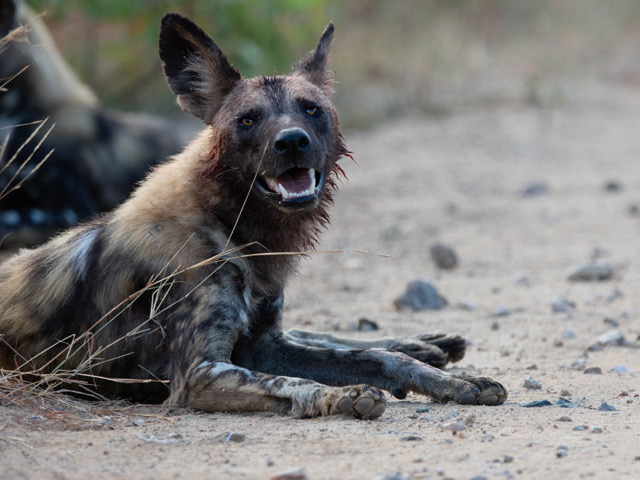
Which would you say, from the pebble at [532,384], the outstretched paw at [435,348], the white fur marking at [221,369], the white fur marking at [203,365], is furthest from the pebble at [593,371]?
the white fur marking at [203,365]

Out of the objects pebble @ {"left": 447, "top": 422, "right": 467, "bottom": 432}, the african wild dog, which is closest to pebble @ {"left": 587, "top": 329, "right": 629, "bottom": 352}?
pebble @ {"left": 447, "top": 422, "right": 467, "bottom": 432}

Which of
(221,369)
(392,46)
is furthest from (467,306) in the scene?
(392,46)

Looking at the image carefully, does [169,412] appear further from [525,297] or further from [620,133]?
[620,133]

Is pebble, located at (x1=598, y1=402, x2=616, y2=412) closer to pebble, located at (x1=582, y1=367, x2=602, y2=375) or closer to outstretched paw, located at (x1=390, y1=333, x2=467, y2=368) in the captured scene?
pebble, located at (x1=582, y1=367, x2=602, y2=375)

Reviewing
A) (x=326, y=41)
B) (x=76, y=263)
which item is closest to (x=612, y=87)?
(x=326, y=41)

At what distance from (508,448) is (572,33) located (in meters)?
14.1

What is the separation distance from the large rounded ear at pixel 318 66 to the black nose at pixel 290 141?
717 mm

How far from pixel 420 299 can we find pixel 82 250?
7.39ft

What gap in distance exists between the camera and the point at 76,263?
3.83 m

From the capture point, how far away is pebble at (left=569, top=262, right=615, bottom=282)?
238 inches

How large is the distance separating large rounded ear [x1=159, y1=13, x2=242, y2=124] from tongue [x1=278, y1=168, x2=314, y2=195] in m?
0.50

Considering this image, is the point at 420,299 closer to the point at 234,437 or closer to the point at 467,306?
the point at 467,306

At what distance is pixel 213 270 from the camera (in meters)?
3.66

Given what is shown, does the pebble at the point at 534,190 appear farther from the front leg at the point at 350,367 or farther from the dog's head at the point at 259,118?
the front leg at the point at 350,367
